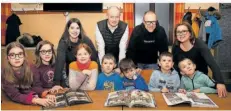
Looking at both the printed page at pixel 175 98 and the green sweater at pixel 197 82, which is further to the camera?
the green sweater at pixel 197 82

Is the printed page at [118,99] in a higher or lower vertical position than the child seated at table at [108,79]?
lower

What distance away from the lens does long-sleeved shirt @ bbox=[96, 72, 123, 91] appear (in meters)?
1.37

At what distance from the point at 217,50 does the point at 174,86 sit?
0.45 m

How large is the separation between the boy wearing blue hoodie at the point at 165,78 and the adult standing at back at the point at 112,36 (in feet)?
0.79

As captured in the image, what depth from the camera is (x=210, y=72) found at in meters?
1.44

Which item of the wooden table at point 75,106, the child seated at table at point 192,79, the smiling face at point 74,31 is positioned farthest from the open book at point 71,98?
the child seated at table at point 192,79

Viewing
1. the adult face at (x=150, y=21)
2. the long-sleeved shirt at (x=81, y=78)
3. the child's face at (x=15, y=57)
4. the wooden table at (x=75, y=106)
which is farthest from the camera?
the adult face at (x=150, y=21)

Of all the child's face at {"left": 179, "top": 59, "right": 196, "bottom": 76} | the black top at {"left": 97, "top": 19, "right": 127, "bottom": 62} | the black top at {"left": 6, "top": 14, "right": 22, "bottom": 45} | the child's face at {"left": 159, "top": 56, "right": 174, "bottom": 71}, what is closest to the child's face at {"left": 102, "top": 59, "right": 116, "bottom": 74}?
the black top at {"left": 97, "top": 19, "right": 127, "bottom": 62}

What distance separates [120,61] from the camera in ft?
4.98

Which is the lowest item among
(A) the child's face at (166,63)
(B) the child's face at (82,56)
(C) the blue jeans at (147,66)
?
(C) the blue jeans at (147,66)

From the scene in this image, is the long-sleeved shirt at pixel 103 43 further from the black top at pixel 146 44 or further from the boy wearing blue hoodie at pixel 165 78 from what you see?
the boy wearing blue hoodie at pixel 165 78

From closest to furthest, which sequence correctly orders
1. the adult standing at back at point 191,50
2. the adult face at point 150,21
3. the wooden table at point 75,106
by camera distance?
the wooden table at point 75,106 < the adult standing at back at point 191,50 < the adult face at point 150,21

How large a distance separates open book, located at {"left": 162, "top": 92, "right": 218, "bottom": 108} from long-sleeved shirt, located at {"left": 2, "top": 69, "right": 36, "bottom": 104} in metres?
0.53

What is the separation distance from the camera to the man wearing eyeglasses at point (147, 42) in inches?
61.0
